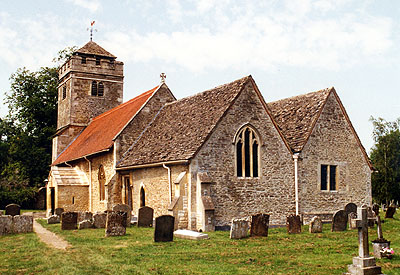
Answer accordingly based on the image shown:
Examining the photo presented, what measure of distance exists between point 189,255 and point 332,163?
13.7 m

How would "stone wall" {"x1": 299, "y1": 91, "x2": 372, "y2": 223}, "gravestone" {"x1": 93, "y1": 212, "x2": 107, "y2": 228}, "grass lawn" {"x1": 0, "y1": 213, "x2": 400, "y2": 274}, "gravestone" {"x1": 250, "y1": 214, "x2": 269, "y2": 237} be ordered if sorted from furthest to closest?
"stone wall" {"x1": 299, "y1": 91, "x2": 372, "y2": 223}
"gravestone" {"x1": 93, "y1": 212, "x2": 107, "y2": 228}
"gravestone" {"x1": 250, "y1": 214, "x2": 269, "y2": 237}
"grass lawn" {"x1": 0, "y1": 213, "x2": 400, "y2": 274}

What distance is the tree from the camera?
5059cm

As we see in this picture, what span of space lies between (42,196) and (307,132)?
30.0 meters

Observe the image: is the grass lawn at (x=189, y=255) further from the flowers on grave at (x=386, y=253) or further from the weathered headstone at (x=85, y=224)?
the weathered headstone at (x=85, y=224)

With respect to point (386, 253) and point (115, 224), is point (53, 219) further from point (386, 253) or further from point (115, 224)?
point (386, 253)

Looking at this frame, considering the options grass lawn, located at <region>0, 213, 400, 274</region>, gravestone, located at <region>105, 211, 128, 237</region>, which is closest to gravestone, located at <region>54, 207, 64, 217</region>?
grass lawn, located at <region>0, 213, 400, 274</region>

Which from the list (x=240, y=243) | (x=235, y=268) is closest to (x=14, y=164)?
(x=240, y=243)

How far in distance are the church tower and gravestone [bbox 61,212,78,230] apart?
Result: 17.7 meters

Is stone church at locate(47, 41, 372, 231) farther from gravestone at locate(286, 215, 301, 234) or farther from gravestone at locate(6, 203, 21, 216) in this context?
gravestone at locate(286, 215, 301, 234)

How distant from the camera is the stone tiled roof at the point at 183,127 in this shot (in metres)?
20.7

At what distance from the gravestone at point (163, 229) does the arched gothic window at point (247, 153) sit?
19.8 ft

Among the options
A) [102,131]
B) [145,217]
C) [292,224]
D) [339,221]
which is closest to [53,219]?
[145,217]

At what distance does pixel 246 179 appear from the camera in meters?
20.9

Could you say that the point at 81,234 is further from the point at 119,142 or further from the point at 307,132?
the point at 307,132
